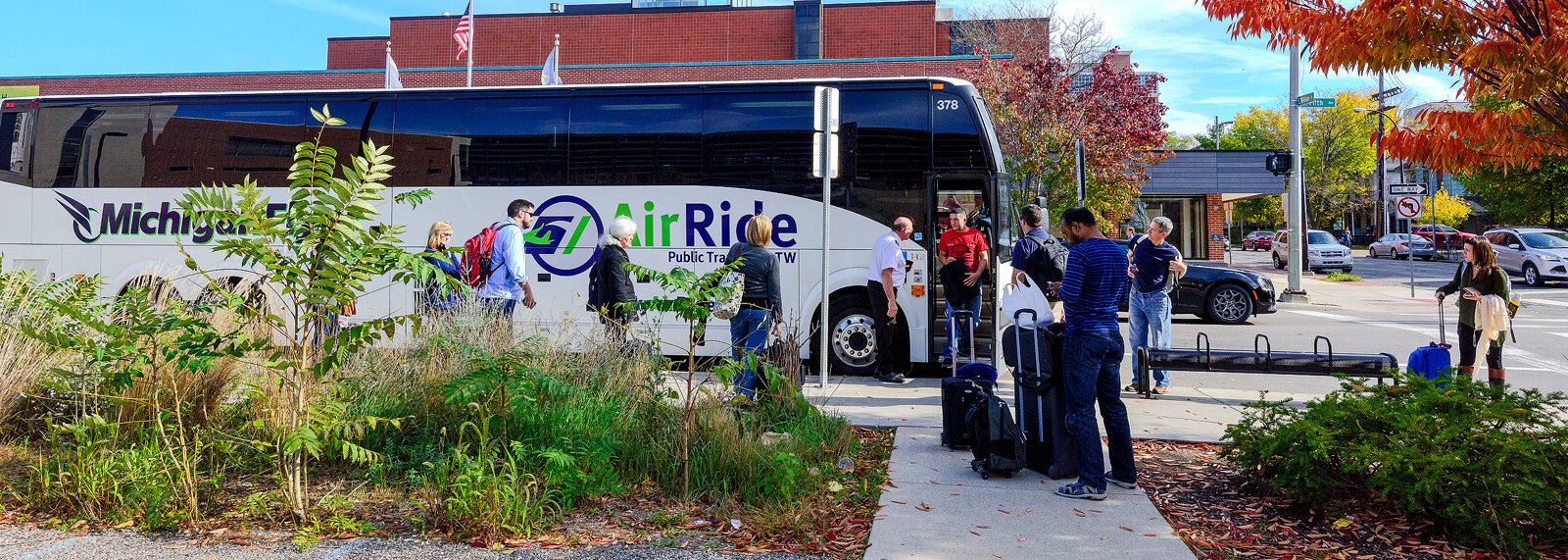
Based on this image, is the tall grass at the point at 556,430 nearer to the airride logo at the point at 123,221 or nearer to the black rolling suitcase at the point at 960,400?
the black rolling suitcase at the point at 960,400

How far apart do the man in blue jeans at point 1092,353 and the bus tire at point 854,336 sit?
16.2 ft

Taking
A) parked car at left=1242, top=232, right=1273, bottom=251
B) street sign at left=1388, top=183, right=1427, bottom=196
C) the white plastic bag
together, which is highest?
parked car at left=1242, top=232, right=1273, bottom=251

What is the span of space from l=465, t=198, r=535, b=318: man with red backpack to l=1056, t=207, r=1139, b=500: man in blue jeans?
4793 mm

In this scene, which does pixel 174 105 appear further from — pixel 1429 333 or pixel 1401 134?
pixel 1429 333

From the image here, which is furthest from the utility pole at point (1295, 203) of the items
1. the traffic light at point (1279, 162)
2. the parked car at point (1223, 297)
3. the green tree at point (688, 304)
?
the green tree at point (688, 304)

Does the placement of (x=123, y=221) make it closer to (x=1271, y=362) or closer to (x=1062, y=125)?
(x=1271, y=362)

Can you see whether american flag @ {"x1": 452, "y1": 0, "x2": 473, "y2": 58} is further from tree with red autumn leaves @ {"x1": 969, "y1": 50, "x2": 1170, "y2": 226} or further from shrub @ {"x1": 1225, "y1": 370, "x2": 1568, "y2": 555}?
shrub @ {"x1": 1225, "y1": 370, "x2": 1568, "y2": 555}

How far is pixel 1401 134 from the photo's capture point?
571 centimetres

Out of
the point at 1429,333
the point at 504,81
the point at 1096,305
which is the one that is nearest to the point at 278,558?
the point at 1096,305

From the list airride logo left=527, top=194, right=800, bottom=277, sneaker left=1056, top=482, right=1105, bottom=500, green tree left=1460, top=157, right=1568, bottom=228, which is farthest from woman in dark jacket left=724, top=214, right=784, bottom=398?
green tree left=1460, top=157, right=1568, bottom=228

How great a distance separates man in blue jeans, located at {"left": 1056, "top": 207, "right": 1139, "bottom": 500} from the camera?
17.3 ft

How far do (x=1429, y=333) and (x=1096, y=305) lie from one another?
12.8m

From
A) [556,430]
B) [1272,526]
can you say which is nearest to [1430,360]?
[1272,526]

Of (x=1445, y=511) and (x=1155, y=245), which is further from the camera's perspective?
(x=1155, y=245)
